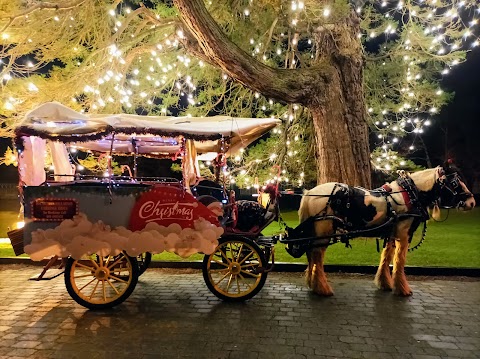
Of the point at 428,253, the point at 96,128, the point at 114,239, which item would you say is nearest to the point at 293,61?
the point at 428,253

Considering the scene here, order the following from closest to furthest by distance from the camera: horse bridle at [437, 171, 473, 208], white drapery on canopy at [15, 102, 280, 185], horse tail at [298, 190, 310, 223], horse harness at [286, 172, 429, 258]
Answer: white drapery on canopy at [15, 102, 280, 185]
horse bridle at [437, 171, 473, 208]
horse harness at [286, 172, 429, 258]
horse tail at [298, 190, 310, 223]

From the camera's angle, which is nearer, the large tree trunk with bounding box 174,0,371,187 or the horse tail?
the horse tail

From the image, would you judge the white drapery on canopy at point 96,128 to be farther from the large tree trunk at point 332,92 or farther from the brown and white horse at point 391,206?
the large tree trunk at point 332,92

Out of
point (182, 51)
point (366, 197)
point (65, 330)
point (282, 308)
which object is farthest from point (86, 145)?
point (182, 51)

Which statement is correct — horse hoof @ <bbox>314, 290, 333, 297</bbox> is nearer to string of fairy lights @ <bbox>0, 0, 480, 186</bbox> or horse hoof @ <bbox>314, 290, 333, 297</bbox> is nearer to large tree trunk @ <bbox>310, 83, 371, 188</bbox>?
large tree trunk @ <bbox>310, 83, 371, 188</bbox>

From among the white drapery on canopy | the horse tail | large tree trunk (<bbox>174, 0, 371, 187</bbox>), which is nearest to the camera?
the white drapery on canopy

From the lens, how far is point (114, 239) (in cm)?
516

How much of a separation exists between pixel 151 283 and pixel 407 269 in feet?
14.9

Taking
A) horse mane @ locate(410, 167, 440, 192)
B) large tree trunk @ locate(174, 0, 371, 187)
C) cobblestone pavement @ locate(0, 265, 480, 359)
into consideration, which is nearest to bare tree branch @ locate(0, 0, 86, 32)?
large tree trunk @ locate(174, 0, 371, 187)

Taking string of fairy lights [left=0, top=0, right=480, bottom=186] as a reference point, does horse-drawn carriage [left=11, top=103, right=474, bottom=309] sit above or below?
below

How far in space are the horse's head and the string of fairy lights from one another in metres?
3.85

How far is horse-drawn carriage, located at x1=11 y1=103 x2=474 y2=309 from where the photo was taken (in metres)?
5.12

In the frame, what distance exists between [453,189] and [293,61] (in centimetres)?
619

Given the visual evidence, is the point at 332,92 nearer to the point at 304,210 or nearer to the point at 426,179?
the point at 426,179
